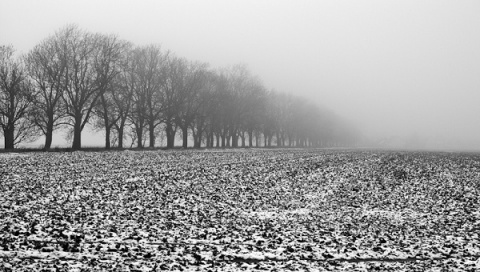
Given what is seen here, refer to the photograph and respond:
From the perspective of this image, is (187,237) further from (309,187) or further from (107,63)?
(107,63)

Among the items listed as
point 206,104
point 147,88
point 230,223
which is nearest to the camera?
point 230,223

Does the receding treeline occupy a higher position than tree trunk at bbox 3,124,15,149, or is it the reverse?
the receding treeline

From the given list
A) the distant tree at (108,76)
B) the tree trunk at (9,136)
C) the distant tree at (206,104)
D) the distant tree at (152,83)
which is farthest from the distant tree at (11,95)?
the distant tree at (206,104)

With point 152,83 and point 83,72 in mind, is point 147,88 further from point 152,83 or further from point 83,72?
point 83,72

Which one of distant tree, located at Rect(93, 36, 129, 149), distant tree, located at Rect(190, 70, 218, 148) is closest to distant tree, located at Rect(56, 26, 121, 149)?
distant tree, located at Rect(93, 36, 129, 149)

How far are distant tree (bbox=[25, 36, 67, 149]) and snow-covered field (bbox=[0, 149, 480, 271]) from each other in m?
29.1

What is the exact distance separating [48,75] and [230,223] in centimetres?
4444

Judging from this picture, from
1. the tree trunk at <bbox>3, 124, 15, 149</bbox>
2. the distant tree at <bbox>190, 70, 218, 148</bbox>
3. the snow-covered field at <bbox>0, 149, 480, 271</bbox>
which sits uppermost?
the distant tree at <bbox>190, 70, 218, 148</bbox>

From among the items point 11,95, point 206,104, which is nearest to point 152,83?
point 206,104

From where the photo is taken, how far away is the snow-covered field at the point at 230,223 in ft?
28.7

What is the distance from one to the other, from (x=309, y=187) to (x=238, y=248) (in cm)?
1146

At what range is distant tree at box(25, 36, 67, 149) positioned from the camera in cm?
4875

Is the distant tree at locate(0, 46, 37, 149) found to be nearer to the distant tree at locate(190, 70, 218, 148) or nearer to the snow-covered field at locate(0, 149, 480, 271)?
the distant tree at locate(190, 70, 218, 148)

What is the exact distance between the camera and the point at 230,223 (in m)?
12.6
